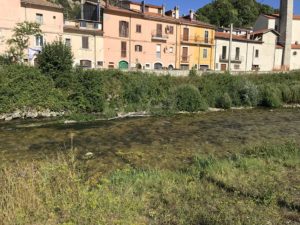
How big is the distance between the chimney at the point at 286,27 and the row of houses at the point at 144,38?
18 cm

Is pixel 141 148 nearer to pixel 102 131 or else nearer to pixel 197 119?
pixel 102 131

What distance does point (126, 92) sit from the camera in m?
25.3

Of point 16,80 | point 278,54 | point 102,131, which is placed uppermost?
point 278,54

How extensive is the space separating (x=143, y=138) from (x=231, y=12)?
62629 millimetres

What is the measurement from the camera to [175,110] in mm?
24406

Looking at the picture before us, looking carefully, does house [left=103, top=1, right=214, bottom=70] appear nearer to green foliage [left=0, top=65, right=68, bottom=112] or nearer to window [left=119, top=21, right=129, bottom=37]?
window [left=119, top=21, right=129, bottom=37]

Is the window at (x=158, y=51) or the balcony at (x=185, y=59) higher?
the window at (x=158, y=51)

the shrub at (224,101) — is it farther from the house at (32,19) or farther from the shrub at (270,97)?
the house at (32,19)

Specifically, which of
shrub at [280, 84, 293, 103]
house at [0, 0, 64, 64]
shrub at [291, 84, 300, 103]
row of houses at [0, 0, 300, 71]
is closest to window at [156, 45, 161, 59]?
row of houses at [0, 0, 300, 71]

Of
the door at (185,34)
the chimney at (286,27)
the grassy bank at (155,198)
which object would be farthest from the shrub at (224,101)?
the chimney at (286,27)

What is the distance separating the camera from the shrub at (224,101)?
26.8 m

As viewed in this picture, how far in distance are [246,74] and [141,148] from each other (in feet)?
78.8

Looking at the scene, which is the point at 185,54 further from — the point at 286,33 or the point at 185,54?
the point at 286,33

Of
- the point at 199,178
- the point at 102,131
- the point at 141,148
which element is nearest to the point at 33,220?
the point at 199,178
